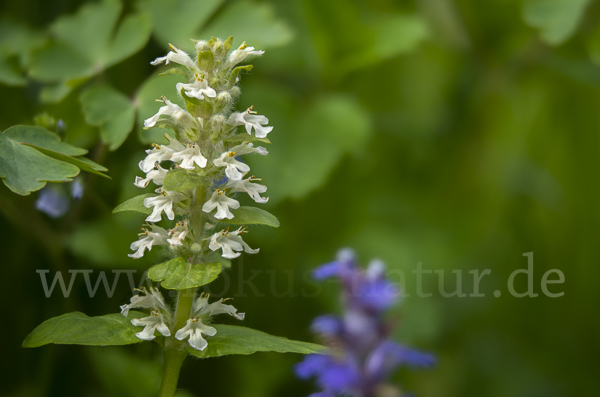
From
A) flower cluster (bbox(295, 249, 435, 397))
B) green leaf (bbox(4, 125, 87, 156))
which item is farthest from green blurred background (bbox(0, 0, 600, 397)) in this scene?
flower cluster (bbox(295, 249, 435, 397))

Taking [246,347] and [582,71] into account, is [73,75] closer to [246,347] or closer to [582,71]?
[246,347]

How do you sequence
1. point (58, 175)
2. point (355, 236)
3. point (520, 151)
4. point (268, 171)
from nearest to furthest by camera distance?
point (58, 175) < point (268, 171) < point (355, 236) < point (520, 151)

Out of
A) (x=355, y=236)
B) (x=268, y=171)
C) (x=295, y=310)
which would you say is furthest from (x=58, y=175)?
(x=355, y=236)

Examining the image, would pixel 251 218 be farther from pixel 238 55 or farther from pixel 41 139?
pixel 41 139

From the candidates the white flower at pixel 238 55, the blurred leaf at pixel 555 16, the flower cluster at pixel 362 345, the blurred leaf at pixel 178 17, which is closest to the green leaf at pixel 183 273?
the flower cluster at pixel 362 345

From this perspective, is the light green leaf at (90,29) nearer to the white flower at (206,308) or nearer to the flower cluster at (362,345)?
the white flower at (206,308)

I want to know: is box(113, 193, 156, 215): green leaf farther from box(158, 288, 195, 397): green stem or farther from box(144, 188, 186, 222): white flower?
box(158, 288, 195, 397): green stem

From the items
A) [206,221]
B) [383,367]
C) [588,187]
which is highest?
[588,187]
